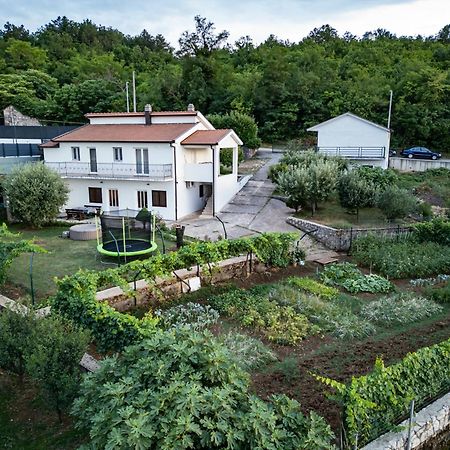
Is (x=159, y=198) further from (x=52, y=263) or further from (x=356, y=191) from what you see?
(x=356, y=191)

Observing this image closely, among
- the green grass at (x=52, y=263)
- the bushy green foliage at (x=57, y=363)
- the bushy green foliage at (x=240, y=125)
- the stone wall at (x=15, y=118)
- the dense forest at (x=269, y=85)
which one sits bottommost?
the green grass at (x=52, y=263)

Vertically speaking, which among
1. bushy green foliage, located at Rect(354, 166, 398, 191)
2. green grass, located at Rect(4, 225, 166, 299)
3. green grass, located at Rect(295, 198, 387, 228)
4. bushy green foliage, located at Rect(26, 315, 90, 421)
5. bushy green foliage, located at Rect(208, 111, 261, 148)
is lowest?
green grass, located at Rect(4, 225, 166, 299)

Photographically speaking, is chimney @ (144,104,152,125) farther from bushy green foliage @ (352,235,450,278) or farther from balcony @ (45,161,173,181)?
bushy green foliage @ (352,235,450,278)

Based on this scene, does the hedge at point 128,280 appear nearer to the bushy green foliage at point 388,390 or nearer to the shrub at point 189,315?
the shrub at point 189,315

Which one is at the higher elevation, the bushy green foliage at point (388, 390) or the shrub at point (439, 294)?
the bushy green foliage at point (388, 390)

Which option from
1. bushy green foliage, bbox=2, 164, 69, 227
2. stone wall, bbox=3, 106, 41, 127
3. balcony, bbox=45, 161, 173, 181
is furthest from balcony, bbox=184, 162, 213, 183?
stone wall, bbox=3, 106, 41, 127

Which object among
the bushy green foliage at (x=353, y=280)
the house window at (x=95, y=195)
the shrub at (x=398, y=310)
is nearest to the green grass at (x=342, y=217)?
the bushy green foliage at (x=353, y=280)
